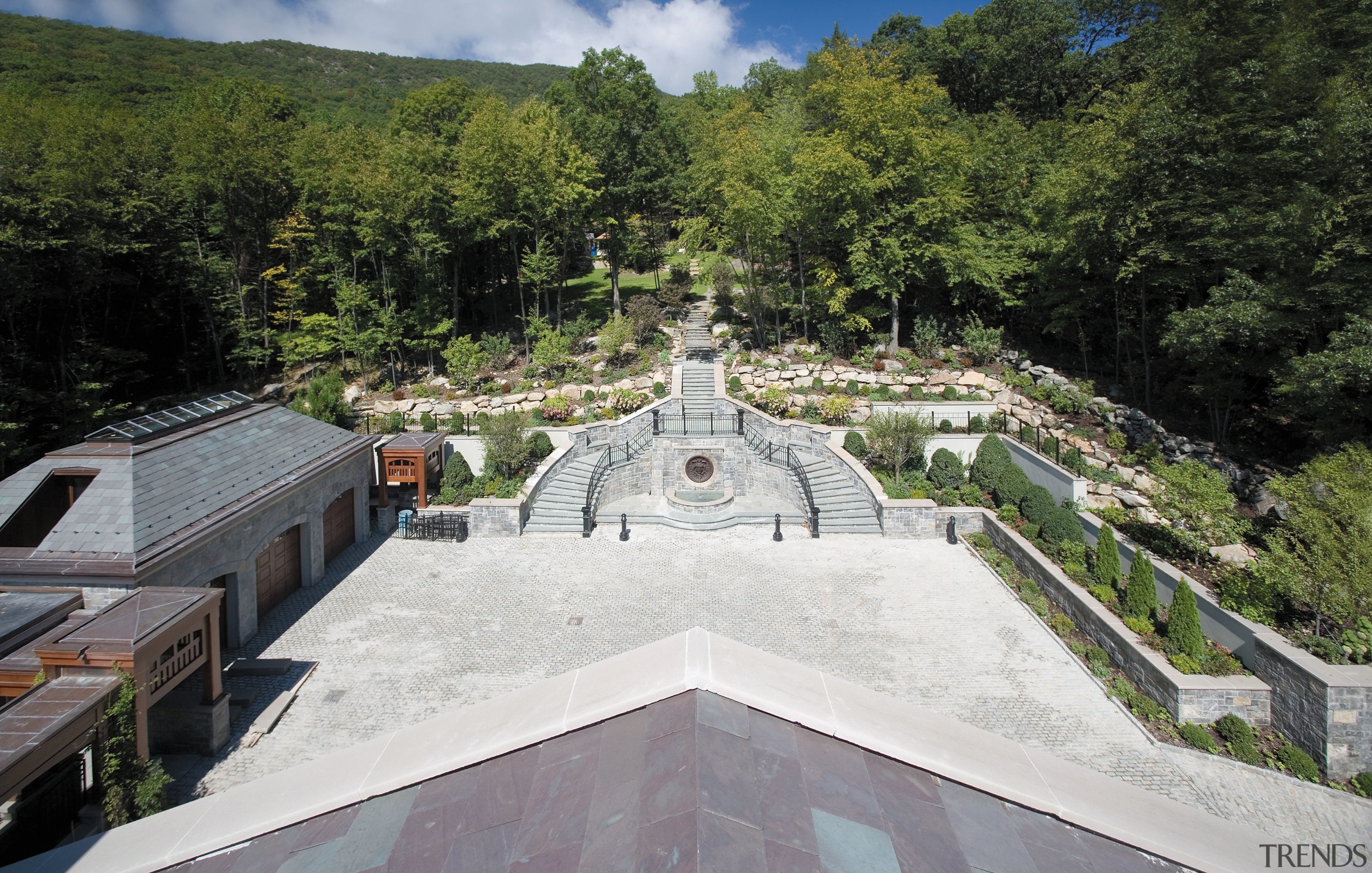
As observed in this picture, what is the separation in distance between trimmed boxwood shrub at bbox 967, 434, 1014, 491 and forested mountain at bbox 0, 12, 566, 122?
45.7m

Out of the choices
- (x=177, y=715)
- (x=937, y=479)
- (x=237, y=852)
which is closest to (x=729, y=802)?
(x=237, y=852)

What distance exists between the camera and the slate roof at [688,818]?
3309 millimetres

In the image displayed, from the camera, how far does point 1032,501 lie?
709 inches

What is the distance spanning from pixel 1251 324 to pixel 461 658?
20.9 meters

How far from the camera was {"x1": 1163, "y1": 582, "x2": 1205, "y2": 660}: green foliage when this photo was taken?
1193cm

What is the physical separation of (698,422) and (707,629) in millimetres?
12899

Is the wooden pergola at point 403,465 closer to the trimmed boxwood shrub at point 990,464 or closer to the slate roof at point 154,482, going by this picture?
the slate roof at point 154,482

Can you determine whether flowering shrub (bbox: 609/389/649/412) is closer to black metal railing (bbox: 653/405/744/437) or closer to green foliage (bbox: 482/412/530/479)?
black metal railing (bbox: 653/405/744/437)

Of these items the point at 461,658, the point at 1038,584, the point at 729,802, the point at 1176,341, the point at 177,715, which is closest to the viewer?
the point at 729,802

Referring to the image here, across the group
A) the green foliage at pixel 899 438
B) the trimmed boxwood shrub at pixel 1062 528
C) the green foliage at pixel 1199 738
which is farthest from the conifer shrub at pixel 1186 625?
the green foliage at pixel 899 438

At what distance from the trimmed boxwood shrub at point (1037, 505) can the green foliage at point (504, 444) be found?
48.4ft

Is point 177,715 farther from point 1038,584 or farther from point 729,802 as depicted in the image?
point 1038,584

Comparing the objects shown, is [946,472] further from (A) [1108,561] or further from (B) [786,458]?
(A) [1108,561]

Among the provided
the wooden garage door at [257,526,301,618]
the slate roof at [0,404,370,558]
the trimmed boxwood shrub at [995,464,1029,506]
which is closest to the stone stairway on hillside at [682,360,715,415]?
the trimmed boxwood shrub at [995,464,1029,506]
